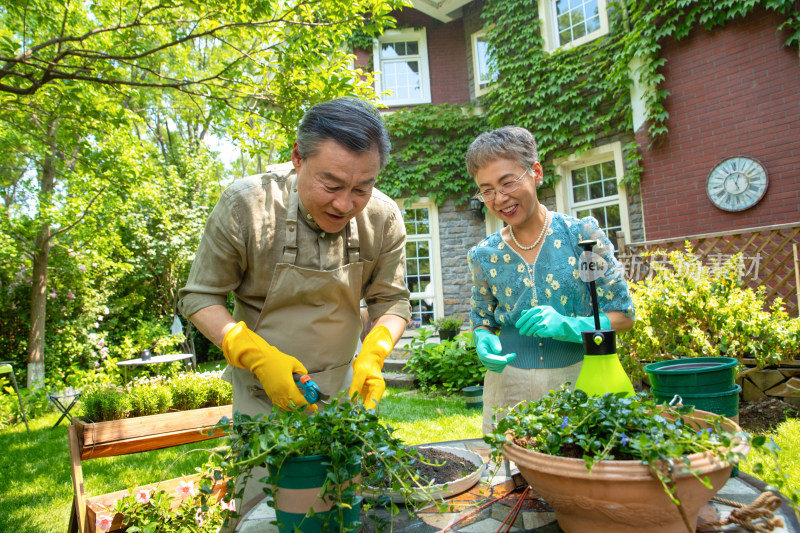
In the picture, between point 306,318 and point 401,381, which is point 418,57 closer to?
point 401,381

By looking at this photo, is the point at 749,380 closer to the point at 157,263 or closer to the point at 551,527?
the point at 551,527

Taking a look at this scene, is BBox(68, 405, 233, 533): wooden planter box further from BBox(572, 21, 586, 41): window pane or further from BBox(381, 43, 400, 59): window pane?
BBox(381, 43, 400, 59): window pane

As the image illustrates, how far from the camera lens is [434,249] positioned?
906 cm

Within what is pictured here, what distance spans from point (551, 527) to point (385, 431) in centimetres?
36

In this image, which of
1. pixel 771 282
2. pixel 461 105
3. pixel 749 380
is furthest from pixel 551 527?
pixel 461 105

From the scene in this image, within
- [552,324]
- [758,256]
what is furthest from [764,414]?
[552,324]

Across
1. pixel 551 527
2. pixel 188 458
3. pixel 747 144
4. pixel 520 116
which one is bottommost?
pixel 188 458

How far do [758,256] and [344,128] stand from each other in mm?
4659

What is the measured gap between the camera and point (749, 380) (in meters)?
3.96

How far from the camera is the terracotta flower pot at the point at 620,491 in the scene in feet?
2.27

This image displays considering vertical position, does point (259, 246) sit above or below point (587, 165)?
below

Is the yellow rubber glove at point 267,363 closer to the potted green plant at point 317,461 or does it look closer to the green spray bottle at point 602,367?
the potted green plant at point 317,461

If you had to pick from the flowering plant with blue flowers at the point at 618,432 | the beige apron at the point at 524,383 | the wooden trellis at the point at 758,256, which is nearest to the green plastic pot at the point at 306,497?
the flowering plant with blue flowers at the point at 618,432

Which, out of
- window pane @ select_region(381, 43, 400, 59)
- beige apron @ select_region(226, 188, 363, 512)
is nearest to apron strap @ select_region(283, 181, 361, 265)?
beige apron @ select_region(226, 188, 363, 512)
